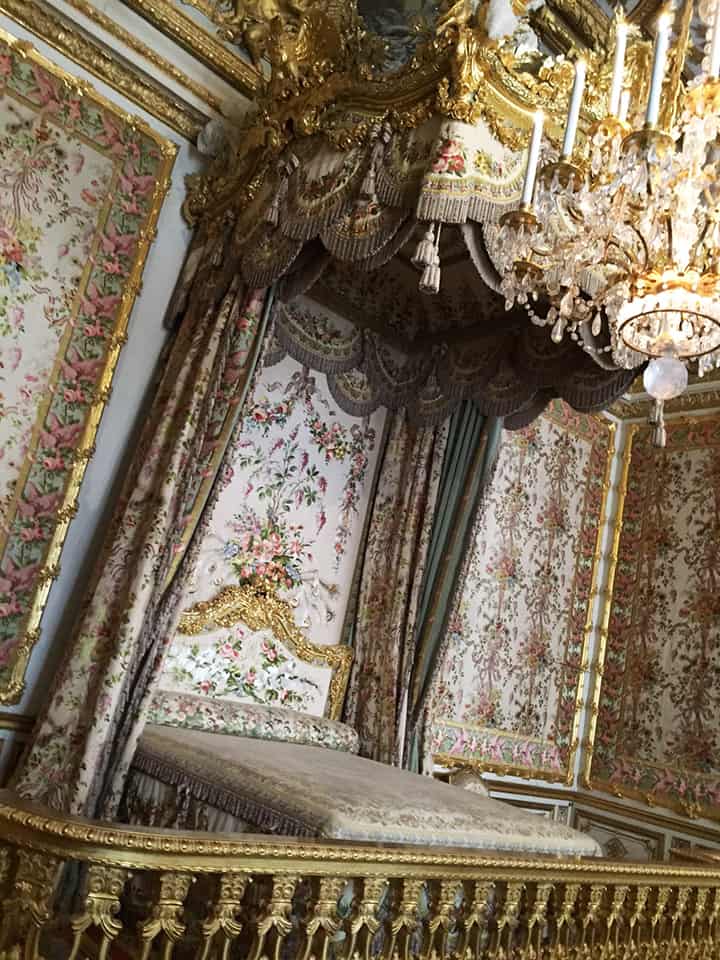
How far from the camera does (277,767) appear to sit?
2574mm

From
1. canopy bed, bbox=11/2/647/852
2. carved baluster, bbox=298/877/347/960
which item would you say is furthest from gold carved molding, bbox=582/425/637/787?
carved baluster, bbox=298/877/347/960

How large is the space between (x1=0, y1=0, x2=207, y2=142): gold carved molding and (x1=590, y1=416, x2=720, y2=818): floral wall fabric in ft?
11.7

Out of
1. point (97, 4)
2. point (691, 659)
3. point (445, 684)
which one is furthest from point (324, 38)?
point (691, 659)

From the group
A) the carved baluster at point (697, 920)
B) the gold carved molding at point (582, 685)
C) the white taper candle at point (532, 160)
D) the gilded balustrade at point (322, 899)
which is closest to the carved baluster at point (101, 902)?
the gilded balustrade at point (322, 899)

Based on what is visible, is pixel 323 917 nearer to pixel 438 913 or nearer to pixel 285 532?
pixel 438 913

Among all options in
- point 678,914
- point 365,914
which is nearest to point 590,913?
point 678,914

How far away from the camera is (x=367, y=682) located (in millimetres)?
3914

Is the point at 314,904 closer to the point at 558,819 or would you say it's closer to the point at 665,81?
the point at 665,81

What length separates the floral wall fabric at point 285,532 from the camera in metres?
3.61

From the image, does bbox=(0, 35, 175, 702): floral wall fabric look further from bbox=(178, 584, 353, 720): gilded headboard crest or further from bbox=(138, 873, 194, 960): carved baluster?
bbox=(138, 873, 194, 960): carved baluster

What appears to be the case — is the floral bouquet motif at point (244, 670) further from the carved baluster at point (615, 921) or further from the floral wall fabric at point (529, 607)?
the carved baluster at point (615, 921)

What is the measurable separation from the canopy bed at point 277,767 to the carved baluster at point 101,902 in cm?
68

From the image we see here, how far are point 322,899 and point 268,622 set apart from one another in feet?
7.13

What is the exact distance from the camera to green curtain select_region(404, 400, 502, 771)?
3.85 m
